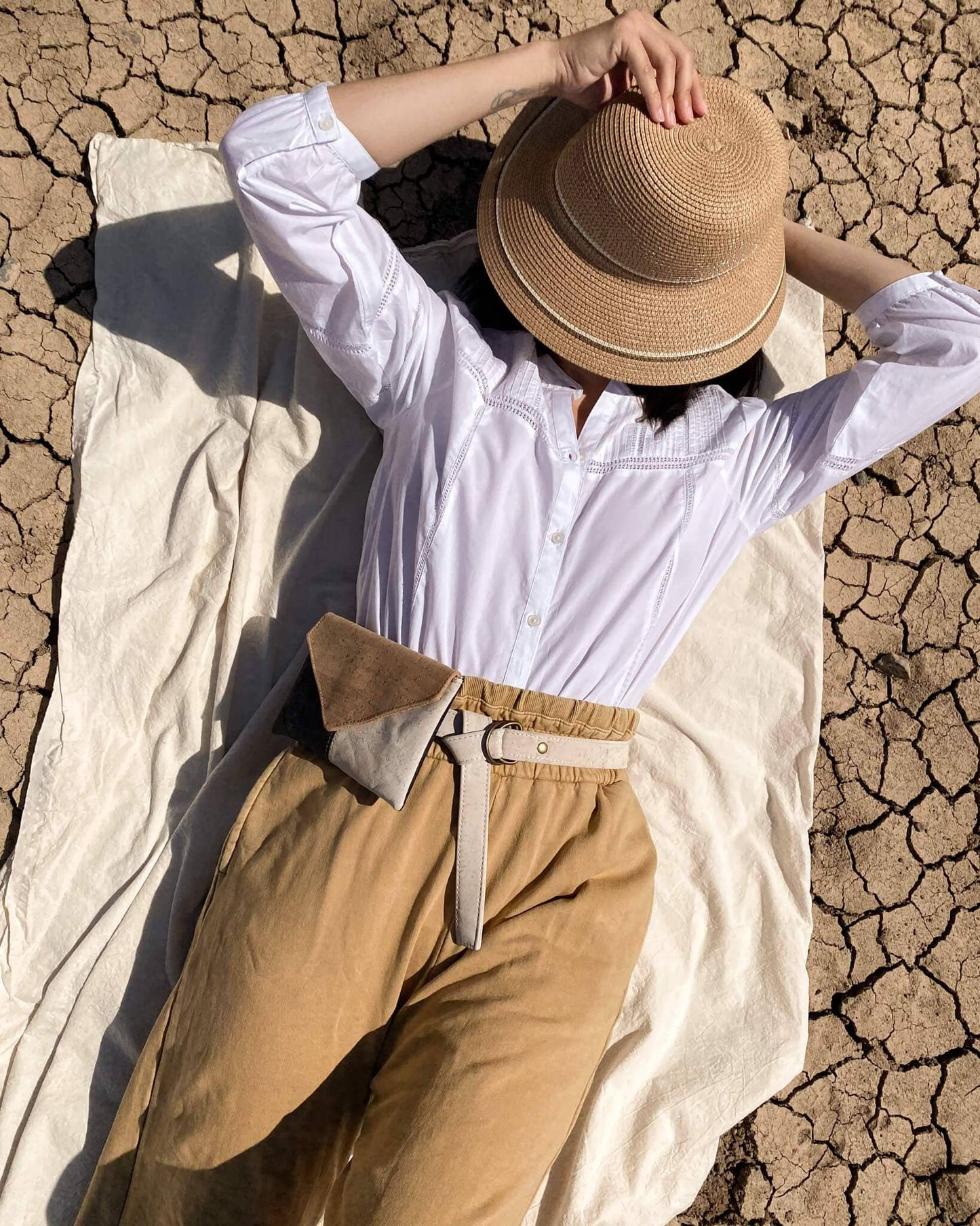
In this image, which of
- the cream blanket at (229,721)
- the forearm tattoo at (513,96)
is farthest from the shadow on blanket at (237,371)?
the forearm tattoo at (513,96)

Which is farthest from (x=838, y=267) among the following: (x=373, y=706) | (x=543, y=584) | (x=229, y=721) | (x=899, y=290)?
(x=229, y=721)

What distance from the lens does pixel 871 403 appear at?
6.09 feet

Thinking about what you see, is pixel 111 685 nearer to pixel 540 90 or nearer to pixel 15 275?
pixel 15 275

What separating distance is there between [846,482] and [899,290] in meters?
0.68

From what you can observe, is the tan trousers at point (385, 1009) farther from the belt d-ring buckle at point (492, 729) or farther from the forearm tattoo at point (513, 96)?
the forearm tattoo at point (513, 96)

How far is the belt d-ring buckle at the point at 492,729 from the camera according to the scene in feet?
5.82

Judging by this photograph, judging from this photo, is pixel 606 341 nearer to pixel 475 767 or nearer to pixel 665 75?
pixel 665 75

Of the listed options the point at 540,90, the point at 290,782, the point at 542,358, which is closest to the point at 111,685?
the point at 290,782

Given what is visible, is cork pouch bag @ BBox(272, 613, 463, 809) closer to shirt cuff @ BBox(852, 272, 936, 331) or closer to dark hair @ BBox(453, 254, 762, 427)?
dark hair @ BBox(453, 254, 762, 427)

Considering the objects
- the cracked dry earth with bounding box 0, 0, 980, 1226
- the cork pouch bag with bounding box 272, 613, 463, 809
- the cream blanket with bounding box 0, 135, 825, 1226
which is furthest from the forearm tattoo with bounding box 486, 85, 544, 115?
the cork pouch bag with bounding box 272, 613, 463, 809

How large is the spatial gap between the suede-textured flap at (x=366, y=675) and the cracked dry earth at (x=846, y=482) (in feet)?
2.65

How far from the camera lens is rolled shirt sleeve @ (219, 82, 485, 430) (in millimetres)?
1591

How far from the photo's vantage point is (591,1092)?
2.12 metres

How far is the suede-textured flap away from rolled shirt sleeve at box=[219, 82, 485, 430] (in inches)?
19.3
